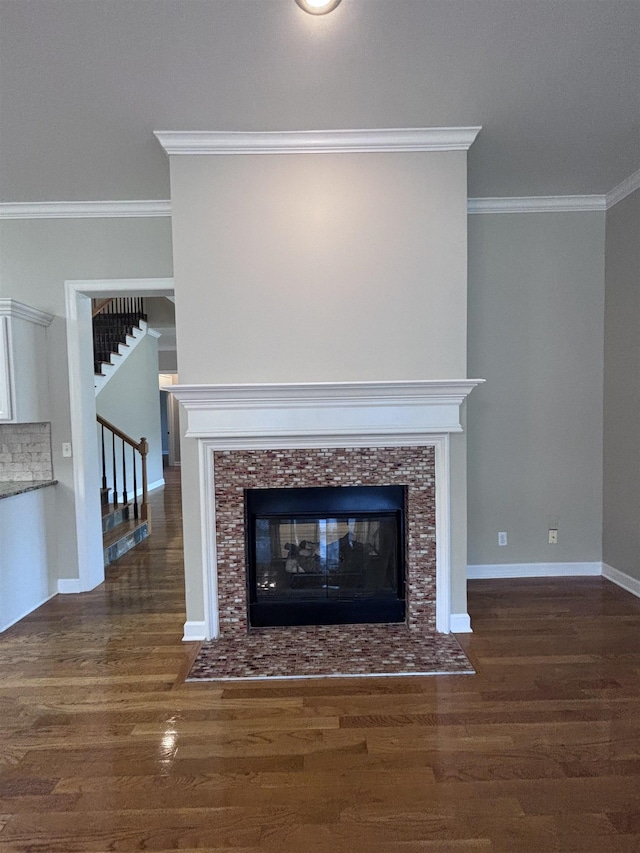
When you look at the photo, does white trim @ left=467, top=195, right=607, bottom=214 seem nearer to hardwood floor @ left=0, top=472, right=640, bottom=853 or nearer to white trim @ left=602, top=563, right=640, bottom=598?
white trim @ left=602, top=563, right=640, bottom=598

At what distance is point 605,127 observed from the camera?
267cm

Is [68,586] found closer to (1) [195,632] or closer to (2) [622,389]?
(1) [195,632]

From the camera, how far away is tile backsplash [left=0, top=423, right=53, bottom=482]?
3.63 metres

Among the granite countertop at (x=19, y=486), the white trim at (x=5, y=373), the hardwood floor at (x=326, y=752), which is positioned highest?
the white trim at (x=5, y=373)

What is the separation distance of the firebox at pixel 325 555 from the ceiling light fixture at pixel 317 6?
2.22 metres

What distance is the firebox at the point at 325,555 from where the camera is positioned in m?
2.90

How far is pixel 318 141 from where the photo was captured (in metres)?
2.69

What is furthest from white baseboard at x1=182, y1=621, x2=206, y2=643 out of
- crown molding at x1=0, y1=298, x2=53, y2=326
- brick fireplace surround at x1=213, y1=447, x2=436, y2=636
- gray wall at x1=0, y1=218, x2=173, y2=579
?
crown molding at x1=0, y1=298, x2=53, y2=326

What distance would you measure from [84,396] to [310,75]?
2.67 metres

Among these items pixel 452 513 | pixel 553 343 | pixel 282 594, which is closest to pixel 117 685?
pixel 282 594

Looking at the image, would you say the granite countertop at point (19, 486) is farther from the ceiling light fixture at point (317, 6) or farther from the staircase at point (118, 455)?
the ceiling light fixture at point (317, 6)

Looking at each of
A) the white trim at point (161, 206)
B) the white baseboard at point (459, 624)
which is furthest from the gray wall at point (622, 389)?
the white baseboard at point (459, 624)

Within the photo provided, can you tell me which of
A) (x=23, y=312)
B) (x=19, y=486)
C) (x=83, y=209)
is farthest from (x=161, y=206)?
(x=19, y=486)

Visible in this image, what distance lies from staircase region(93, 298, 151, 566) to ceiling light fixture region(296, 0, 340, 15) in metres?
3.79
